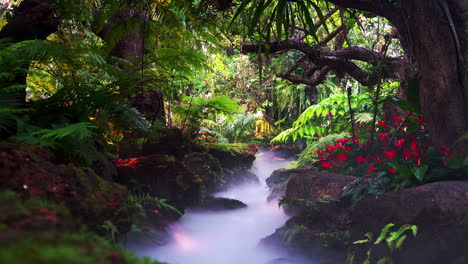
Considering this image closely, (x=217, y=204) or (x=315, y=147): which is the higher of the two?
(x=315, y=147)

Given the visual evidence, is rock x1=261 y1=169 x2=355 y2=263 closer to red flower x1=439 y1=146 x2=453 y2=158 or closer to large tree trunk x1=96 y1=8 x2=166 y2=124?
red flower x1=439 y1=146 x2=453 y2=158

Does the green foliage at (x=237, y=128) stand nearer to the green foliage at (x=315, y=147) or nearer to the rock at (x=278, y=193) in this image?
the green foliage at (x=315, y=147)

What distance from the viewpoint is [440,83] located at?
3.04m

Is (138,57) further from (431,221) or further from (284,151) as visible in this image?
(284,151)

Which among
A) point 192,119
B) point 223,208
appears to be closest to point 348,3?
point 192,119

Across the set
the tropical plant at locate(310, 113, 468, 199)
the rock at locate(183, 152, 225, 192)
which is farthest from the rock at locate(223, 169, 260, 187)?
the tropical plant at locate(310, 113, 468, 199)

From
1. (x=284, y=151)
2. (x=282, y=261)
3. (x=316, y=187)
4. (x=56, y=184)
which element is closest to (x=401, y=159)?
(x=316, y=187)

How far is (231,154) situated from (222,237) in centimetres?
191

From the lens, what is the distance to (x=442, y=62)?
3029mm

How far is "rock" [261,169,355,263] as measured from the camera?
9.55ft

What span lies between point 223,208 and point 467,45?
2907 millimetres

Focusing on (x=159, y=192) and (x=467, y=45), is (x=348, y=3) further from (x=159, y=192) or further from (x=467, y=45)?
(x=159, y=192)

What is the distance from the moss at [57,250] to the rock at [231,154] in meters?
4.15

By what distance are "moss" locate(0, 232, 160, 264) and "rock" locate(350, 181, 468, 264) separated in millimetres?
2172
